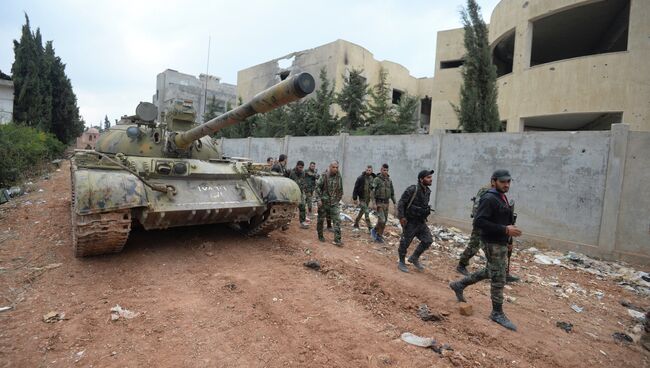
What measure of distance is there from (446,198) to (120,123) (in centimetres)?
716

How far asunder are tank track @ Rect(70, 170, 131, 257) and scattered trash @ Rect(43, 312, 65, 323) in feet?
3.52

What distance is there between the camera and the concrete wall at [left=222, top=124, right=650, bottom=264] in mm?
6457

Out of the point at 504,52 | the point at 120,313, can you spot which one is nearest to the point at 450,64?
the point at 504,52

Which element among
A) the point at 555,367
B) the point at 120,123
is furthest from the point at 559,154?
the point at 120,123

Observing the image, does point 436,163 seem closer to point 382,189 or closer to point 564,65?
point 382,189

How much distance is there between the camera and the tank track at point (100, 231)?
13.9 feet

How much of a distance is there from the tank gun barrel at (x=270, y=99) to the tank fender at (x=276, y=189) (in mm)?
1144

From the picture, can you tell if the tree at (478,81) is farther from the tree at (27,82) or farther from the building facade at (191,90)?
the tree at (27,82)

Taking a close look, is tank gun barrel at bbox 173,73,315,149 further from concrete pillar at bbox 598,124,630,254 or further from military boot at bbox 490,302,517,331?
concrete pillar at bbox 598,124,630,254

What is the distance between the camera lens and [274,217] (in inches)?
229

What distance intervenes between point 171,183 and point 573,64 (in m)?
11.0

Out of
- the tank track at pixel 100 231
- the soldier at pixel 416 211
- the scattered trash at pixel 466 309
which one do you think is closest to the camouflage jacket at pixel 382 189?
the soldier at pixel 416 211

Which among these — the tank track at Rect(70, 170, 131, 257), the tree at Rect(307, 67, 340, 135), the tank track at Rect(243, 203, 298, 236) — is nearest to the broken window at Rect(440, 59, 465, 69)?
the tree at Rect(307, 67, 340, 135)

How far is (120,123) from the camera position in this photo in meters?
7.17
